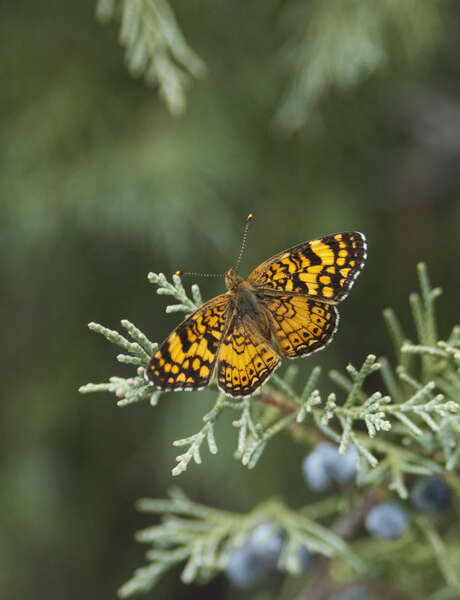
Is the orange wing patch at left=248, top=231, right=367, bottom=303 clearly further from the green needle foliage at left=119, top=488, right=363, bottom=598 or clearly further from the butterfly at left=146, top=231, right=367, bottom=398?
the green needle foliage at left=119, top=488, right=363, bottom=598

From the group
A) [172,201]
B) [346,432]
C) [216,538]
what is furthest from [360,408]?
[172,201]

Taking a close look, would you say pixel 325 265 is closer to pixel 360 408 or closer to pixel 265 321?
pixel 265 321

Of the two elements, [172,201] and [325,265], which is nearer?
[325,265]

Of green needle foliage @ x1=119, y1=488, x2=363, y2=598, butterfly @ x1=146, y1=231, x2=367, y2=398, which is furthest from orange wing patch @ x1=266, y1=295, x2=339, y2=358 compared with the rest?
green needle foliage @ x1=119, y1=488, x2=363, y2=598

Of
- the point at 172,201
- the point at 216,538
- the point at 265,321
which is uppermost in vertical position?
the point at 172,201

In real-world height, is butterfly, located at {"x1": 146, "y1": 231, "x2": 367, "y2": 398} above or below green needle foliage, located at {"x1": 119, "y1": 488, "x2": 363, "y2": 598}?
above

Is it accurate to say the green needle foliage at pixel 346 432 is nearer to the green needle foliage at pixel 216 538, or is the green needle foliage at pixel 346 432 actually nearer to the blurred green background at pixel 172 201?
the green needle foliage at pixel 216 538
